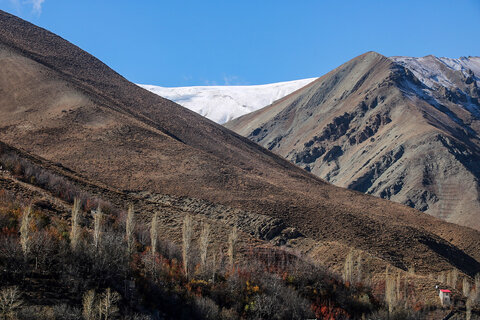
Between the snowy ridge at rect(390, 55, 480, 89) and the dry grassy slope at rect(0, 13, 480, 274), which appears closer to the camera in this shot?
the dry grassy slope at rect(0, 13, 480, 274)

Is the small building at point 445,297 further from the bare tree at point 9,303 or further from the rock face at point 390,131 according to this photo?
the rock face at point 390,131

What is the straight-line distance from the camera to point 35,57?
6538 centimetres

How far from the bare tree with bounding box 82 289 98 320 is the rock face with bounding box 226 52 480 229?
67.6m

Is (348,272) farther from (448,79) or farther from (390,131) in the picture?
(448,79)

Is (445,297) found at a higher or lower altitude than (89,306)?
higher

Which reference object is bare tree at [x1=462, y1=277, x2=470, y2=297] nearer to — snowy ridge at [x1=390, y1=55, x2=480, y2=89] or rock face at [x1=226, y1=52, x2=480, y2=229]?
rock face at [x1=226, y1=52, x2=480, y2=229]

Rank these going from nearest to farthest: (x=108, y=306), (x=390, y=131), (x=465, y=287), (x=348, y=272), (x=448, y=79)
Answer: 1. (x=108, y=306)
2. (x=348, y=272)
3. (x=465, y=287)
4. (x=390, y=131)
5. (x=448, y=79)

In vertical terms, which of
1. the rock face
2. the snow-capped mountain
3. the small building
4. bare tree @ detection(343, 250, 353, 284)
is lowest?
the small building

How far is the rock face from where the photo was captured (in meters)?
89.8

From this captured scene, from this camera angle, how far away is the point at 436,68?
6437 inches

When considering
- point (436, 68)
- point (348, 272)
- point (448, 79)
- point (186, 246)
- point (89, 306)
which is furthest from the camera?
point (436, 68)

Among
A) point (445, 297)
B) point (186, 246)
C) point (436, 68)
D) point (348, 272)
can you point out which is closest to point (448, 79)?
point (436, 68)

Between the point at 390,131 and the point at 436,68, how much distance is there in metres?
66.6

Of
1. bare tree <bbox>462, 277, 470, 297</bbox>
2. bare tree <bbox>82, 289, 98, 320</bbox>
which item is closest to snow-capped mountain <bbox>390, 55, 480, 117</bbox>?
bare tree <bbox>462, 277, 470, 297</bbox>
